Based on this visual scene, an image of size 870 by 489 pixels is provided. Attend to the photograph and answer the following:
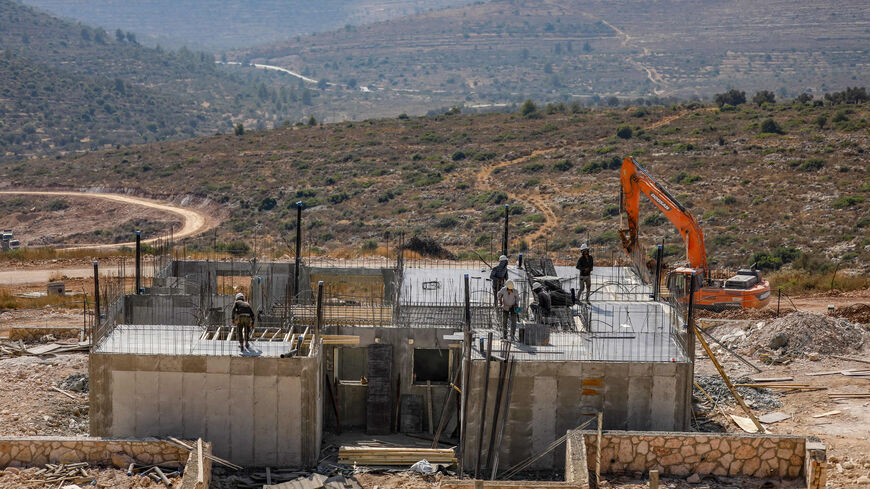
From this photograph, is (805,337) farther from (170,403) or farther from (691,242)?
(170,403)

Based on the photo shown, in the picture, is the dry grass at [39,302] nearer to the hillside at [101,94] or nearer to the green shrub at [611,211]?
the green shrub at [611,211]

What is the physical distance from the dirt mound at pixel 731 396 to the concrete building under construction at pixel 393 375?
1694 mm

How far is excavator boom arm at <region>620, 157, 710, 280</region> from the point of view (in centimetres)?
2817

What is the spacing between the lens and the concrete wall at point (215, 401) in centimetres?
1841

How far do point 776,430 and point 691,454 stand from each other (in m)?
2.93

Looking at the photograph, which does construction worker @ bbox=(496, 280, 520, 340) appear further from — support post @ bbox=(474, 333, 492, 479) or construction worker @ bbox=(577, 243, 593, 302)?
construction worker @ bbox=(577, 243, 593, 302)

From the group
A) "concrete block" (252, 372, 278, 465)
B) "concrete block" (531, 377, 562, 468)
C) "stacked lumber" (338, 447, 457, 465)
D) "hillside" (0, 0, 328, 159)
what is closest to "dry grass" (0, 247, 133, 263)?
"concrete block" (252, 372, 278, 465)

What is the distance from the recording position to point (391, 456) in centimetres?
1886

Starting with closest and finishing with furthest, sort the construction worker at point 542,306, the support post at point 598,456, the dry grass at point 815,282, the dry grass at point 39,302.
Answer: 1. the support post at point 598,456
2. the construction worker at point 542,306
3. the dry grass at point 39,302
4. the dry grass at point 815,282

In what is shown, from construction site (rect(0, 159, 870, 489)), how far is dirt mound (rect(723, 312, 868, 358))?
332mm

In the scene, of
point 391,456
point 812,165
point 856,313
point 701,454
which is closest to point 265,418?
point 391,456

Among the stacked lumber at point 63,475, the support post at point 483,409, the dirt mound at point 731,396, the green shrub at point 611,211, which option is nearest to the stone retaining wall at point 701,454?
the support post at point 483,409

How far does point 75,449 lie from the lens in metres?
17.3

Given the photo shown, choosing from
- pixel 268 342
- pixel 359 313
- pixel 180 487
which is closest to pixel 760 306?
pixel 359 313
